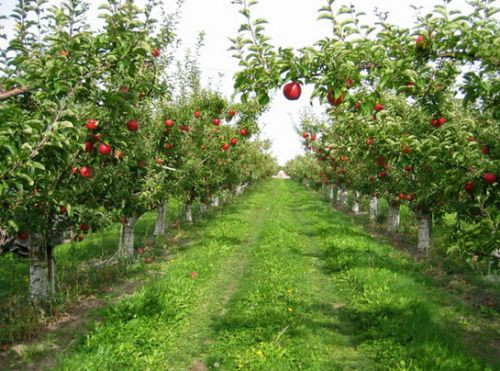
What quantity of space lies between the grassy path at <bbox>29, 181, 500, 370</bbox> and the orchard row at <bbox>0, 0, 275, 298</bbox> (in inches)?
A: 75.6

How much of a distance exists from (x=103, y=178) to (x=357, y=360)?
17.3 ft

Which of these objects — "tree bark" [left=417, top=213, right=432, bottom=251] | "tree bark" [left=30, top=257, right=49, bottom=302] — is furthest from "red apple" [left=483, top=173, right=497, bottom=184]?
"tree bark" [left=417, top=213, right=432, bottom=251]

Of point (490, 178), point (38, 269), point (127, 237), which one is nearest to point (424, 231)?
point (127, 237)

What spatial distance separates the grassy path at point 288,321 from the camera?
18.8 feet

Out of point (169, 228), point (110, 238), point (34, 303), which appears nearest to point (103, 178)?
point (34, 303)

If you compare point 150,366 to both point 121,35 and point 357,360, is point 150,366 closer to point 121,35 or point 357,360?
point 357,360

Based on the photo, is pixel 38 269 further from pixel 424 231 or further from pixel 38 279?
pixel 424 231

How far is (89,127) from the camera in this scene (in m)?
4.79

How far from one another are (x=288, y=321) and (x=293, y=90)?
4.60 meters

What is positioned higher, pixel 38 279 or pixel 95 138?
pixel 95 138

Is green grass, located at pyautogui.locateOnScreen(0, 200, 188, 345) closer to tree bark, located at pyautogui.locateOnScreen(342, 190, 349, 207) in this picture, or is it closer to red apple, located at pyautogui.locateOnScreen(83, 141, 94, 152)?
red apple, located at pyautogui.locateOnScreen(83, 141, 94, 152)

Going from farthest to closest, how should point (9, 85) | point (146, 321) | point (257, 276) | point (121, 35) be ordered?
point (257, 276)
point (146, 321)
point (9, 85)
point (121, 35)

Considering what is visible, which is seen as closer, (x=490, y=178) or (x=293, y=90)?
(x=293, y=90)

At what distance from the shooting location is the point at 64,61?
411 centimetres
